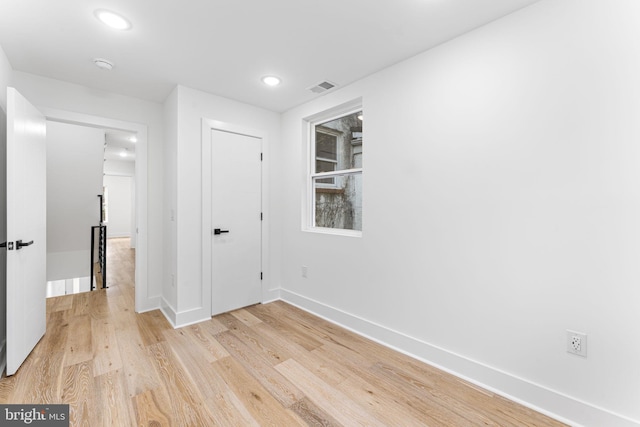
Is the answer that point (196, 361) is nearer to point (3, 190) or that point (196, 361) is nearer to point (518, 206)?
point (3, 190)

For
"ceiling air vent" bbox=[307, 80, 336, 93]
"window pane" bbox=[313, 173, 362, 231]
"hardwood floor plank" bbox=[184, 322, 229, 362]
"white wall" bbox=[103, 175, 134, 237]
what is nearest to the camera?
"hardwood floor plank" bbox=[184, 322, 229, 362]

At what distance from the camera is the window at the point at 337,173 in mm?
2947

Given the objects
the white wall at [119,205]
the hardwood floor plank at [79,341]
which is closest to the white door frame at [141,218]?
the hardwood floor plank at [79,341]

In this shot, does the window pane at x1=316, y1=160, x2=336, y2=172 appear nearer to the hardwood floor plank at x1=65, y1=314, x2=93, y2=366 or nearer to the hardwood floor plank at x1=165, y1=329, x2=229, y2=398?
the hardwood floor plank at x1=165, y1=329, x2=229, y2=398

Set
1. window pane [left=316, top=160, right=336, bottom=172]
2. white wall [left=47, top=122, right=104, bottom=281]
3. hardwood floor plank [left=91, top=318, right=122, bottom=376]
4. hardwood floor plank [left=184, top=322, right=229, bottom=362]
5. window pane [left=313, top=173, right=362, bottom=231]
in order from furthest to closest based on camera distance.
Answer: white wall [left=47, top=122, right=104, bottom=281]
window pane [left=316, top=160, right=336, bottom=172]
window pane [left=313, top=173, right=362, bottom=231]
hardwood floor plank [left=184, top=322, right=229, bottom=362]
hardwood floor plank [left=91, top=318, right=122, bottom=376]

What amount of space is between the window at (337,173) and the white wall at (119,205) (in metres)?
9.51

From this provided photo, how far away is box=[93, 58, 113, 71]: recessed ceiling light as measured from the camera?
236 cm

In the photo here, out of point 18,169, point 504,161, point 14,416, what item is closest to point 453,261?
point 504,161

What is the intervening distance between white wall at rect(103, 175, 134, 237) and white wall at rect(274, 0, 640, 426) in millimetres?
10651

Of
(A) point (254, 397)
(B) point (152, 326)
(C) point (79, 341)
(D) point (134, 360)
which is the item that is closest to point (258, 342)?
(A) point (254, 397)

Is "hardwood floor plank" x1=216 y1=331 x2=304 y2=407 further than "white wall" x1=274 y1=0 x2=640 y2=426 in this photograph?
Yes

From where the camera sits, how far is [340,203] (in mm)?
3154

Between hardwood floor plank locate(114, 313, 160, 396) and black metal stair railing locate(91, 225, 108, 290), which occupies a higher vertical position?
black metal stair railing locate(91, 225, 108, 290)

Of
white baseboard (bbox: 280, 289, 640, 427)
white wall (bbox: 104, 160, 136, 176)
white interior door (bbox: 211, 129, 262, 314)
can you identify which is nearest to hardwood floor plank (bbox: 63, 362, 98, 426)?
white interior door (bbox: 211, 129, 262, 314)
